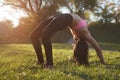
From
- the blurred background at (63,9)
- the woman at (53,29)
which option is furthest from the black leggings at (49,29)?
the blurred background at (63,9)

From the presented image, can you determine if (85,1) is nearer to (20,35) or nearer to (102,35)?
(102,35)

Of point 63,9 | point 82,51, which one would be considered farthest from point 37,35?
point 63,9

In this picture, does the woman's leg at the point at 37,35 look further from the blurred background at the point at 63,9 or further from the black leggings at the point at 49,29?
the blurred background at the point at 63,9

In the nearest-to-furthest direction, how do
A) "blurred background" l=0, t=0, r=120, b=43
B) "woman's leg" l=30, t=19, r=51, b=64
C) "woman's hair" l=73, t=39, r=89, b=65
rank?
"woman's leg" l=30, t=19, r=51, b=64 → "woman's hair" l=73, t=39, r=89, b=65 → "blurred background" l=0, t=0, r=120, b=43

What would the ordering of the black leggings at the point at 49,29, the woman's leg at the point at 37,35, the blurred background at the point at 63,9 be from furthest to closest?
the blurred background at the point at 63,9 < the woman's leg at the point at 37,35 < the black leggings at the point at 49,29

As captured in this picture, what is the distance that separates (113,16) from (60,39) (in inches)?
437

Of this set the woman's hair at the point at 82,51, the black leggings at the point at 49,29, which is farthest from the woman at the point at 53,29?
the woman's hair at the point at 82,51

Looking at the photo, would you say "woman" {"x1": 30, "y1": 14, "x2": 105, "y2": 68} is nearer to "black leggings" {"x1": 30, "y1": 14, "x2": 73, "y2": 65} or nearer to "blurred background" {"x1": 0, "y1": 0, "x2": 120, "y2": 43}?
"black leggings" {"x1": 30, "y1": 14, "x2": 73, "y2": 65}

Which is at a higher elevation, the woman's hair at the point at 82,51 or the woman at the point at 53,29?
the woman at the point at 53,29

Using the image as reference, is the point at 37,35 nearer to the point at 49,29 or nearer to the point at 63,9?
the point at 49,29

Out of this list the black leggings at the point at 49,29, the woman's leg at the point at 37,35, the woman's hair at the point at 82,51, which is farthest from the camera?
the woman's hair at the point at 82,51

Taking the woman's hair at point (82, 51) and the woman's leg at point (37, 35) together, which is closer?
the woman's leg at point (37, 35)

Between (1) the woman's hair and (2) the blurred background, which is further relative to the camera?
(2) the blurred background

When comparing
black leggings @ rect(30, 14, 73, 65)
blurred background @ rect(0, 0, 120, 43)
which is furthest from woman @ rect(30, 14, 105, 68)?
blurred background @ rect(0, 0, 120, 43)
